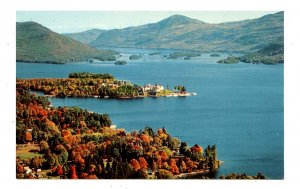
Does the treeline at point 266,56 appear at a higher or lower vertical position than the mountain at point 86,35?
lower

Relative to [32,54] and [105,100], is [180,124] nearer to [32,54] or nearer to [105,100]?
[105,100]

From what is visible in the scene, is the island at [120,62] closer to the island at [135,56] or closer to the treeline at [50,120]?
the island at [135,56]

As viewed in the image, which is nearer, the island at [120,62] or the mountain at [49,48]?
the mountain at [49,48]

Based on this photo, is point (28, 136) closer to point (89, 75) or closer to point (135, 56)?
point (89, 75)

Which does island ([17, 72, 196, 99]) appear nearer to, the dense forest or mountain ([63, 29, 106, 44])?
the dense forest

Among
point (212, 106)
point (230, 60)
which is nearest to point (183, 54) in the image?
point (230, 60)

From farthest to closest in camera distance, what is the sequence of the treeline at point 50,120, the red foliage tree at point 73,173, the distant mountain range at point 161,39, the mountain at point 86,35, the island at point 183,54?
the mountain at point 86,35 → the island at point 183,54 → the distant mountain range at point 161,39 → the treeline at point 50,120 → the red foliage tree at point 73,173

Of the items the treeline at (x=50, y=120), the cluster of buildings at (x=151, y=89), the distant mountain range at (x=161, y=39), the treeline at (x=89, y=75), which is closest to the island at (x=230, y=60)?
the distant mountain range at (x=161, y=39)
